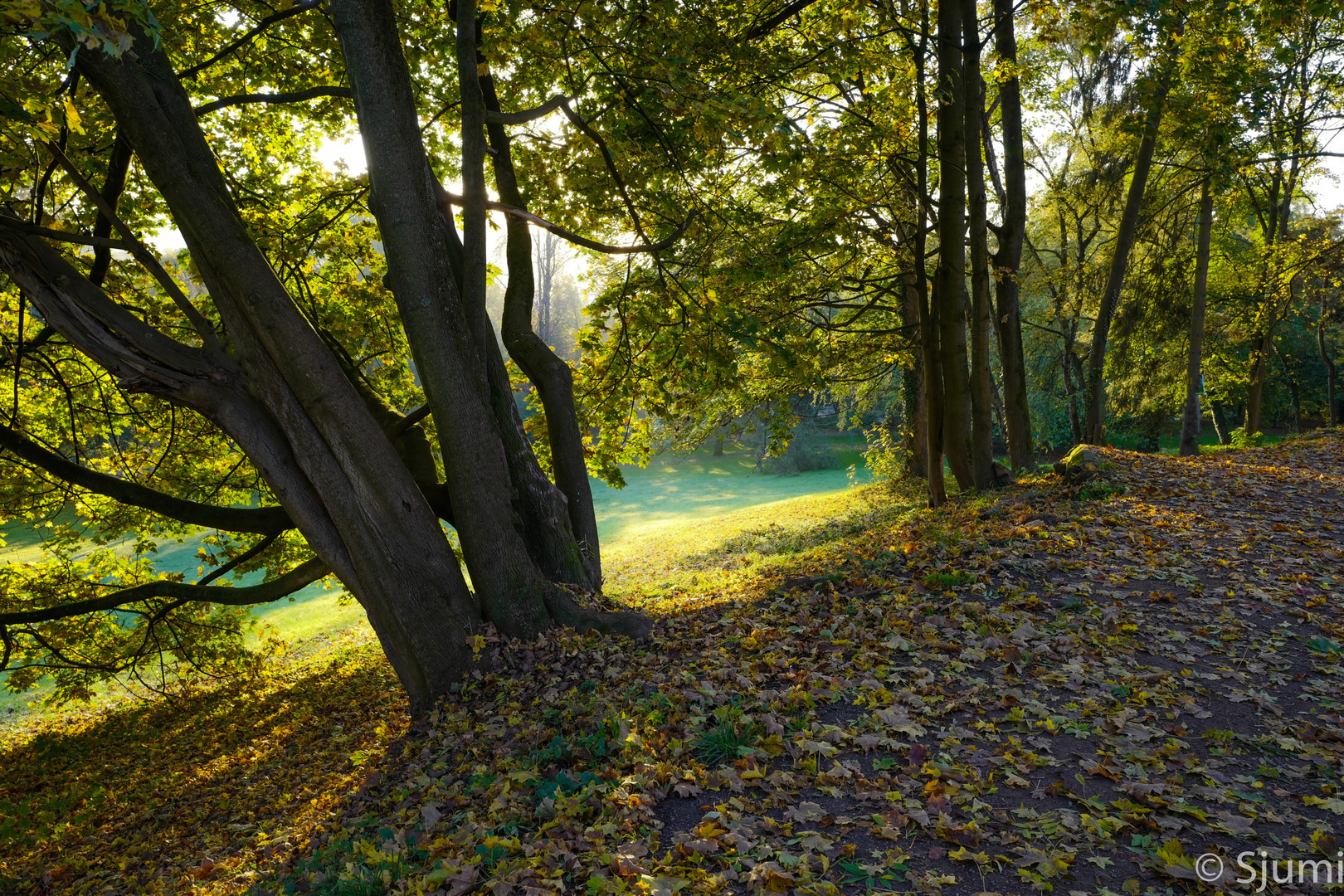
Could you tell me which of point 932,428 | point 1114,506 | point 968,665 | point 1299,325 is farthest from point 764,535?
point 1299,325

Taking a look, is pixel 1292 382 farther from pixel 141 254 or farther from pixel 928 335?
pixel 141 254

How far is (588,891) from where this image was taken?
287cm

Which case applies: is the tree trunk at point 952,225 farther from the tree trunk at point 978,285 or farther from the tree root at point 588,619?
the tree root at point 588,619

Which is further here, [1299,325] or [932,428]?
[1299,325]


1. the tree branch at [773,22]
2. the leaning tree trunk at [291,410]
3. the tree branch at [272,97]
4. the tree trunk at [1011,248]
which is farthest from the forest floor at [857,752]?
the tree branch at [773,22]

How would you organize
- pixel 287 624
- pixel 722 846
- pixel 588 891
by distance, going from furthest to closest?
1. pixel 287 624
2. pixel 722 846
3. pixel 588 891

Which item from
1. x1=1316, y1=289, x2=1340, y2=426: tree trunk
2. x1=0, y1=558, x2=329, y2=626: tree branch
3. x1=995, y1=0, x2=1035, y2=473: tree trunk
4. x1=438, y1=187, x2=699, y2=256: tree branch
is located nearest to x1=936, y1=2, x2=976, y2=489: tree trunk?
x1=995, y1=0, x2=1035, y2=473: tree trunk

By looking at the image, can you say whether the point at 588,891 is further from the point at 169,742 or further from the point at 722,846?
the point at 169,742

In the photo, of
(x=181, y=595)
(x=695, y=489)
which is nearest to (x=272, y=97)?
(x=181, y=595)

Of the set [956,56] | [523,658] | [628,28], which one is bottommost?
[523,658]

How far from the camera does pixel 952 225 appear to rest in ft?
32.6

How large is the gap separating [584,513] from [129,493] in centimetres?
468

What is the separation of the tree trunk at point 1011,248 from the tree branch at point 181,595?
1150 centimetres

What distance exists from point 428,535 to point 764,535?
12347mm
